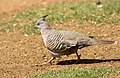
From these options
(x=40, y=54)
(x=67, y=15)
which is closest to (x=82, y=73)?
(x=40, y=54)

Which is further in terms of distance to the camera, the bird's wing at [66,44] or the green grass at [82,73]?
the bird's wing at [66,44]

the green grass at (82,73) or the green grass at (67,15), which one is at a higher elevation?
the green grass at (82,73)

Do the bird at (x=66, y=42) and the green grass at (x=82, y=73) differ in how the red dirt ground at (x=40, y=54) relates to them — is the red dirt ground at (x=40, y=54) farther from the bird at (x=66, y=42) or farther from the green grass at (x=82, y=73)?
the green grass at (x=82, y=73)

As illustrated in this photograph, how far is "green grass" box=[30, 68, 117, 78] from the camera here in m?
7.71

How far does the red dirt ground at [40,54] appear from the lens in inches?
342

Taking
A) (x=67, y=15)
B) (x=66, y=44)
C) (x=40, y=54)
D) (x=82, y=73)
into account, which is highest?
(x=66, y=44)

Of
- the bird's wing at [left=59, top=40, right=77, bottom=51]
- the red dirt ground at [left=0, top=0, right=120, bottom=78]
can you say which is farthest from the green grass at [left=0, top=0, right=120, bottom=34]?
the bird's wing at [left=59, top=40, right=77, bottom=51]

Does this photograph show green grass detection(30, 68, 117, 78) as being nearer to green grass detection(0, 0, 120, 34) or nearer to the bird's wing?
the bird's wing

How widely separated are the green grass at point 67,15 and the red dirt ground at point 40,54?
0.35m

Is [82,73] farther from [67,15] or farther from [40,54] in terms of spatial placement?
[67,15]

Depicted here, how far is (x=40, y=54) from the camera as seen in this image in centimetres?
992

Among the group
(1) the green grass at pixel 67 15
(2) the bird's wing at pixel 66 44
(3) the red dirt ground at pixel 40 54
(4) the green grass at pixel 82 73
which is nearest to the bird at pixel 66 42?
(2) the bird's wing at pixel 66 44

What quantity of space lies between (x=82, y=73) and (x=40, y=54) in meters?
2.22

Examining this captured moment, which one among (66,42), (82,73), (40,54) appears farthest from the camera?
(40,54)
